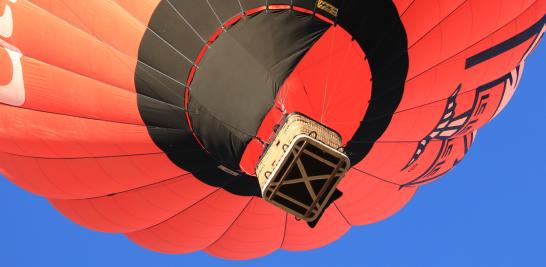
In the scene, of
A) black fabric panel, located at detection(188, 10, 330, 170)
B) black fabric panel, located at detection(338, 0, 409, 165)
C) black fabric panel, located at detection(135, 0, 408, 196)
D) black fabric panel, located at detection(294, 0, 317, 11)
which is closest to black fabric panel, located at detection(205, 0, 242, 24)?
black fabric panel, located at detection(135, 0, 408, 196)

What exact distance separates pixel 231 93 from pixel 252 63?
0.35 m

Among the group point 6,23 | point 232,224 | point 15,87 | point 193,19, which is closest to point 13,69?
point 15,87

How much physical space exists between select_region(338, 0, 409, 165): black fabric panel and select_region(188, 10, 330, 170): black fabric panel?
31 centimetres

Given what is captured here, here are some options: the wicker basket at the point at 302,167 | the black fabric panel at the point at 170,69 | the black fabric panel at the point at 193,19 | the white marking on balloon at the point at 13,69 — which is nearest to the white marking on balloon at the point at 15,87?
the white marking on balloon at the point at 13,69

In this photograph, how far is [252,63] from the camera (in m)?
7.22

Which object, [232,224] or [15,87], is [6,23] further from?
[232,224]

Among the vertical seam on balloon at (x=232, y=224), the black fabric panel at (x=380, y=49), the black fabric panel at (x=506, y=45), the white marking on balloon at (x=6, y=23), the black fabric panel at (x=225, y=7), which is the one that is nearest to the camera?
the black fabric panel at (x=225, y=7)

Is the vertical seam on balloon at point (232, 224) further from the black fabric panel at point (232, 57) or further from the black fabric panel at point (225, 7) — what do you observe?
the black fabric panel at point (225, 7)

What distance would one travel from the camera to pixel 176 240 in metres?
9.35

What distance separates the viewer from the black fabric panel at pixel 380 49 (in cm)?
728

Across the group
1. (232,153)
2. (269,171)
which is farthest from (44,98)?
(269,171)

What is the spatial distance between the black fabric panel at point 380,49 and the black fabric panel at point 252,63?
31 centimetres

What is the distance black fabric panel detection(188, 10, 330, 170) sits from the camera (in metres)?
7.19

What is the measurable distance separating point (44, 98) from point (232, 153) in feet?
6.60
